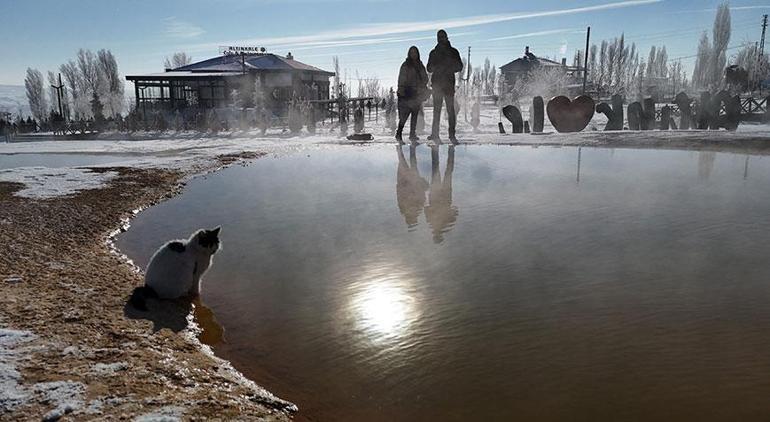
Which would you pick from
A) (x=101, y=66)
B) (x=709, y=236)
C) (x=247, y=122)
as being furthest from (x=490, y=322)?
(x=101, y=66)

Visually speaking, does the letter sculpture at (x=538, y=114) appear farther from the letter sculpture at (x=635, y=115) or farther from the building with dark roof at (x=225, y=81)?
the building with dark roof at (x=225, y=81)

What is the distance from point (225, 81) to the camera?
33.8 meters

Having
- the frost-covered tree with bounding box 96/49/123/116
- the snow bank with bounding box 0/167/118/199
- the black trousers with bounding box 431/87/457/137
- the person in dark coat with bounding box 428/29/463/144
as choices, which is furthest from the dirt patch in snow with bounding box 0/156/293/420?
the frost-covered tree with bounding box 96/49/123/116

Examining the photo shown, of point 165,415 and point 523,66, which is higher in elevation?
point 523,66

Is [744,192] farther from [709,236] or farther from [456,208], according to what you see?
[456,208]

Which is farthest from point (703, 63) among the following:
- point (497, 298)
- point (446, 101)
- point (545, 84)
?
point (497, 298)

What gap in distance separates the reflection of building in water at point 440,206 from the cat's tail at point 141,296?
2245 mm

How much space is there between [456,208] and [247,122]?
20.7m

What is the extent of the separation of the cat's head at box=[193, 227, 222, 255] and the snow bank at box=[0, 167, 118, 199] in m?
4.02

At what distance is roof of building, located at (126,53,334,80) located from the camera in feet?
107

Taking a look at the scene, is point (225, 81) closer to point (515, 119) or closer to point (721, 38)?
point (515, 119)

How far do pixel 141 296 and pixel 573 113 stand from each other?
16808 mm

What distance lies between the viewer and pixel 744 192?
19.7 ft

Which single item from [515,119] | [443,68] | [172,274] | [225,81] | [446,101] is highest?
[225,81]
